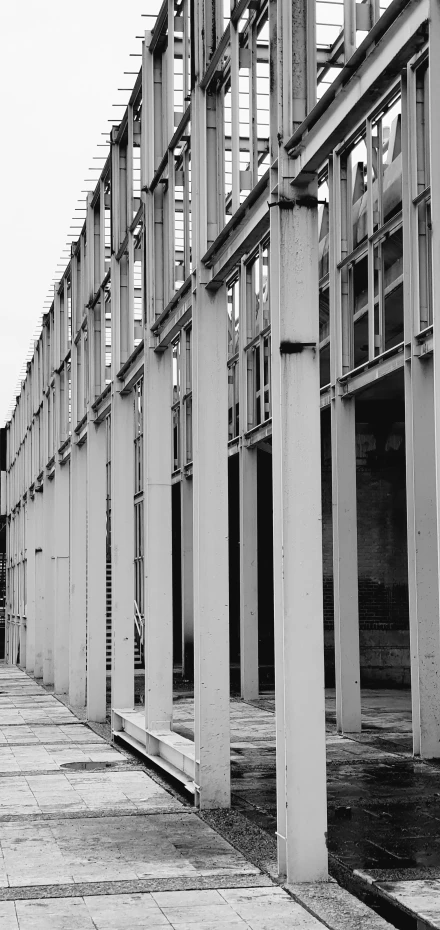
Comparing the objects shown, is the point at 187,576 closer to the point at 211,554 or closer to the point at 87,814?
the point at 211,554

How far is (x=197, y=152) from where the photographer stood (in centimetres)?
1008

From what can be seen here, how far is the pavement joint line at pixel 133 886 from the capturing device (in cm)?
684

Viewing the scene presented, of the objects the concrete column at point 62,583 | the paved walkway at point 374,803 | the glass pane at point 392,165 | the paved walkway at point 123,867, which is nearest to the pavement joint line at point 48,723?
the paved walkway at point 374,803

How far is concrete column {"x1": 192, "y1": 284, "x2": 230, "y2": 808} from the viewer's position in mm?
9594

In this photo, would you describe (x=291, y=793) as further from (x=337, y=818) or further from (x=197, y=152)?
(x=197, y=152)

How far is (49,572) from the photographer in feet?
85.5

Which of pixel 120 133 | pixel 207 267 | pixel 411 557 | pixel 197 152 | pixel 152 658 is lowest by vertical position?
pixel 152 658

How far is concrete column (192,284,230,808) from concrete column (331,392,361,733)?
5.11 meters

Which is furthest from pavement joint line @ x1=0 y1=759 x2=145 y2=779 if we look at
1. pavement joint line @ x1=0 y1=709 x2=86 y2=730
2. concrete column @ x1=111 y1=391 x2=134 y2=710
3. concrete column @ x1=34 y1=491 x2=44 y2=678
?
concrete column @ x1=34 y1=491 x2=44 y2=678

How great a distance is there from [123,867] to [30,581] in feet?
76.4

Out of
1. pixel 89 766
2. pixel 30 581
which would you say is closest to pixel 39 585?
pixel 30 581

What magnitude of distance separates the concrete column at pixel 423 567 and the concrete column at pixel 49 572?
46.5ft

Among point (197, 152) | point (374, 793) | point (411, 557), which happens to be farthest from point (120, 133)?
point (374, 793)

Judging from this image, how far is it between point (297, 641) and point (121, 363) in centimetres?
849
